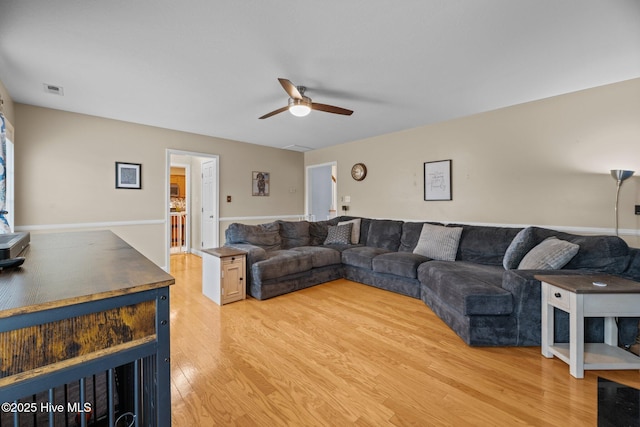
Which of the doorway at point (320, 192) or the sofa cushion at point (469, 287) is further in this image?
the doorway at point (320, 192)

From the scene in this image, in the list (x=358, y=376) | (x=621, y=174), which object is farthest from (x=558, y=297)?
(x=621, y=174)

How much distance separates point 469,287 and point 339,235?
8.28ft

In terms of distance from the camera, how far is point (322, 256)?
395 cm

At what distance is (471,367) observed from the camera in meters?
1.97

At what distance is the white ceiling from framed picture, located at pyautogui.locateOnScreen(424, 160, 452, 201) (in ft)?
2.96

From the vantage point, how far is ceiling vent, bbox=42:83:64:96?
9.66 ft

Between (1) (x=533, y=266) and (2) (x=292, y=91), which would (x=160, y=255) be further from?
(1) (x=533, y=266)

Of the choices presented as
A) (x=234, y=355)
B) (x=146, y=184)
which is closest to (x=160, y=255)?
(x=146, y=184)

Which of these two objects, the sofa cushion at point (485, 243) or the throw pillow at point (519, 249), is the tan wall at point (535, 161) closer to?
the sofa cushion at point (485, 243)

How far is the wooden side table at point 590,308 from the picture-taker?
5.90 ft

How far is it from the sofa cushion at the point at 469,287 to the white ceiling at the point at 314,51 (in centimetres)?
198

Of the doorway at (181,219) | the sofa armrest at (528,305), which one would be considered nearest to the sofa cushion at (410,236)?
the sofa armrest at (528,305)

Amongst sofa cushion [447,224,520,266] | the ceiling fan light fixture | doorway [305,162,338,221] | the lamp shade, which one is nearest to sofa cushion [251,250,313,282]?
the ceiling fan light fixture

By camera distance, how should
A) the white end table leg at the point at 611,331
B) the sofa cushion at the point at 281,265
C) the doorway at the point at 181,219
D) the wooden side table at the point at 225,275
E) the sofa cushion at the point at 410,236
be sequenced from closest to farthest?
the white end table leg at the point at 611,331
the wooden side table at the point at 225,275
the sofa cushion at the point at 281,265
the sofa cushion at the point at 410,236
the doorway at the point at 181,219
